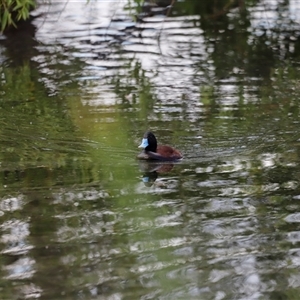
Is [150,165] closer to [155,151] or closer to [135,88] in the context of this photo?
[155,151]

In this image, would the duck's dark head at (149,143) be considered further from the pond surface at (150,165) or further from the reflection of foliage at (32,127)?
the reflection of foliage at (32,127)

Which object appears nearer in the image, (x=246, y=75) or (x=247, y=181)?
(x=247, y=181)

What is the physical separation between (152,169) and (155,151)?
0.82 ft

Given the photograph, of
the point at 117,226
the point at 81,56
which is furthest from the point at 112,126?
the point at 81,56

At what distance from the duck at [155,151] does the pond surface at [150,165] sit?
103 mm

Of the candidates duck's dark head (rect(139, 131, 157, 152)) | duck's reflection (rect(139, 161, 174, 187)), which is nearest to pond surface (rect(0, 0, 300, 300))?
duck's reflection (rect(139, 161, 174, 187))

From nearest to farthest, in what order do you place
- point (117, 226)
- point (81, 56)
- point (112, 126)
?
1. point (117, 226)
2. point (112, 126)
3. point (81, 56)

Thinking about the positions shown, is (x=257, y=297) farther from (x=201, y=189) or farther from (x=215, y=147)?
(x=215, y=147)

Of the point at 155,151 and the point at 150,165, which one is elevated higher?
the point at 155,151

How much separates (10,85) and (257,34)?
5.91 metres

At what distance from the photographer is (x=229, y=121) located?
1152cm

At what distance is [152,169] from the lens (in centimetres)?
987

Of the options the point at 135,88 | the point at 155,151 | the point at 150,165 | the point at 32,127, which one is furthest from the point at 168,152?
the point at 135,88

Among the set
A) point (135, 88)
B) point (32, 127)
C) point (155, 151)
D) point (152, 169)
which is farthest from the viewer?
point (135, 88)
